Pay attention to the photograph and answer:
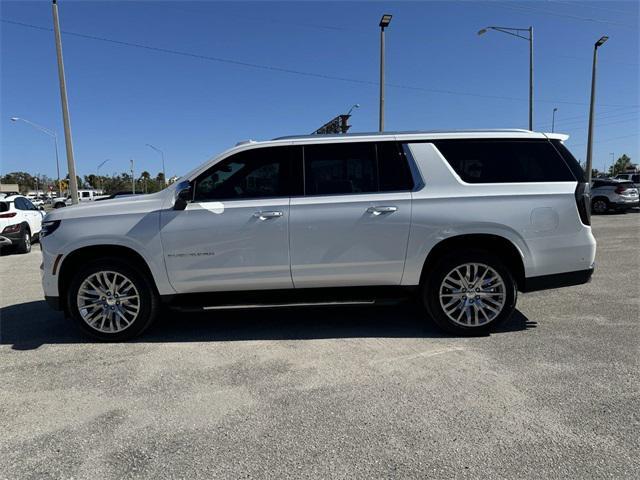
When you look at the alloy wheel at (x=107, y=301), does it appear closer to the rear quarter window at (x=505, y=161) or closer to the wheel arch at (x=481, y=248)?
the wheel arch at (x=481, y=248)

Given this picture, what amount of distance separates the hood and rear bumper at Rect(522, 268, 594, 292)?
12.0 feet

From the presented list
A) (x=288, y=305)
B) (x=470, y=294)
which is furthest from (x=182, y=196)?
(x=470, y=294)

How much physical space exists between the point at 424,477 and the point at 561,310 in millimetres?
3735

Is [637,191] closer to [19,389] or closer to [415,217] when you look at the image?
[415,217]

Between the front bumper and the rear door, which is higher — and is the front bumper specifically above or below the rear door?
below

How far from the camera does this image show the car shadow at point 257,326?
466 centimetres

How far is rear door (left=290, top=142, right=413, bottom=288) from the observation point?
4.36 metres

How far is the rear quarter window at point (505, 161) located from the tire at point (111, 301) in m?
3.26

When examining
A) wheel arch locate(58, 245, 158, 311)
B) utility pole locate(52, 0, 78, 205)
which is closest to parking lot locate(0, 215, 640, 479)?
wheel arch locate(58, 245, 158, 311)

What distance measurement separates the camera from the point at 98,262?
14.6 feet

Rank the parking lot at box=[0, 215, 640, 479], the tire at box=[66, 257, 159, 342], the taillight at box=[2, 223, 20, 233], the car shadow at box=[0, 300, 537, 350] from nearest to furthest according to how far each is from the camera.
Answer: the parking lot at box=[0, 215, 640, 479] → the tire at box=[66, 257, 159, 342] → the car shadow at box=[0, 300, 537, 350] → the taillight at box=[2, 223, 20, 233]

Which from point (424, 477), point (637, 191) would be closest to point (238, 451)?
point (424, 477)

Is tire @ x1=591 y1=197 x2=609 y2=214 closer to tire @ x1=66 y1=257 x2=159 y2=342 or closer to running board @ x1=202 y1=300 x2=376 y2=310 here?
running board @ x1=202 y1=300 x2=376 y2=310

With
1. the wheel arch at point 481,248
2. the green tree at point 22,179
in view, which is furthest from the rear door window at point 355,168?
the green tree at point 22,179
